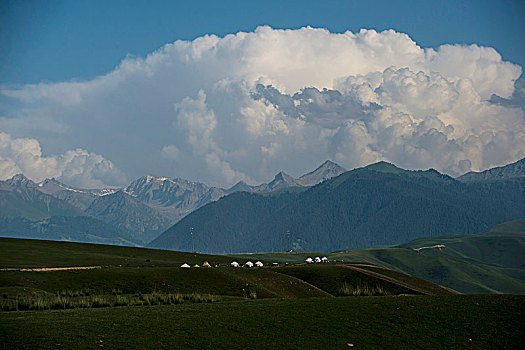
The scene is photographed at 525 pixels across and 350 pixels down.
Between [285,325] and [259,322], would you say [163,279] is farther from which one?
[285,325]

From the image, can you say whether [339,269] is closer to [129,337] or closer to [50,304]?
[50,304]

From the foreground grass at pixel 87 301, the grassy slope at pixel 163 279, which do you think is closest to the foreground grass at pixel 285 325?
the foreground grass at pixel 87 301

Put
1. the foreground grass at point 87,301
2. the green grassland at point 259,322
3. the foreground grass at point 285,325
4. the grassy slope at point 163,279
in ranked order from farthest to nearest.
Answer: the grassy slope at point 163,279, the foreground grass at point 87,301, the green grassland at point 259,322, the foreground grass at point 285,325

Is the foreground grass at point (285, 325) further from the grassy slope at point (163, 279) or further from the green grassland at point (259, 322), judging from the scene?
the grassy slope at point (163, 279)

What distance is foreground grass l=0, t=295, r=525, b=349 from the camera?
30.9 m

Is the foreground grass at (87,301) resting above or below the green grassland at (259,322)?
above

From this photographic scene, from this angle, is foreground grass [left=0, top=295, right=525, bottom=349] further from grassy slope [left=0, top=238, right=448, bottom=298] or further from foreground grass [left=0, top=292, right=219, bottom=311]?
grassy slope [left=0, top=238, right=448, bottom=298]

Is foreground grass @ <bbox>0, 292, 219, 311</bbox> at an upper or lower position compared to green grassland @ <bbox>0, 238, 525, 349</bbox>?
upper

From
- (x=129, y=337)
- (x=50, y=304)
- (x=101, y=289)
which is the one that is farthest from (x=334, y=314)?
(x=101, y=289)

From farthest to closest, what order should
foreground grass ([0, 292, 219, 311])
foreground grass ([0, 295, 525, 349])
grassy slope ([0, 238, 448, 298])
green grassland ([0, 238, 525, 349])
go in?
grassy slope ([0, 238, 448, 298]), foreground grass ([0, 292, 219, 311]), green grassland ([0, 238, 525, 349]), foreground grass ([0, 295, 525, 349])

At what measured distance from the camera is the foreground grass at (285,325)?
3091 centimetres

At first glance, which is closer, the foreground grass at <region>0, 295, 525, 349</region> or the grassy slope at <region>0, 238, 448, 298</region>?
the foreground grass at <region>0, 295, 525, 349</region>

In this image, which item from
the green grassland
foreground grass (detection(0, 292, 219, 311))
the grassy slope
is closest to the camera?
the green grassland

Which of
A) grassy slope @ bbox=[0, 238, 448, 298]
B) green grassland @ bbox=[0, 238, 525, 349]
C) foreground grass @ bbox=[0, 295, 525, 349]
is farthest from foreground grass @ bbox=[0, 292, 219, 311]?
grassy slope @ bbox=[0, 238, 448, 298]
